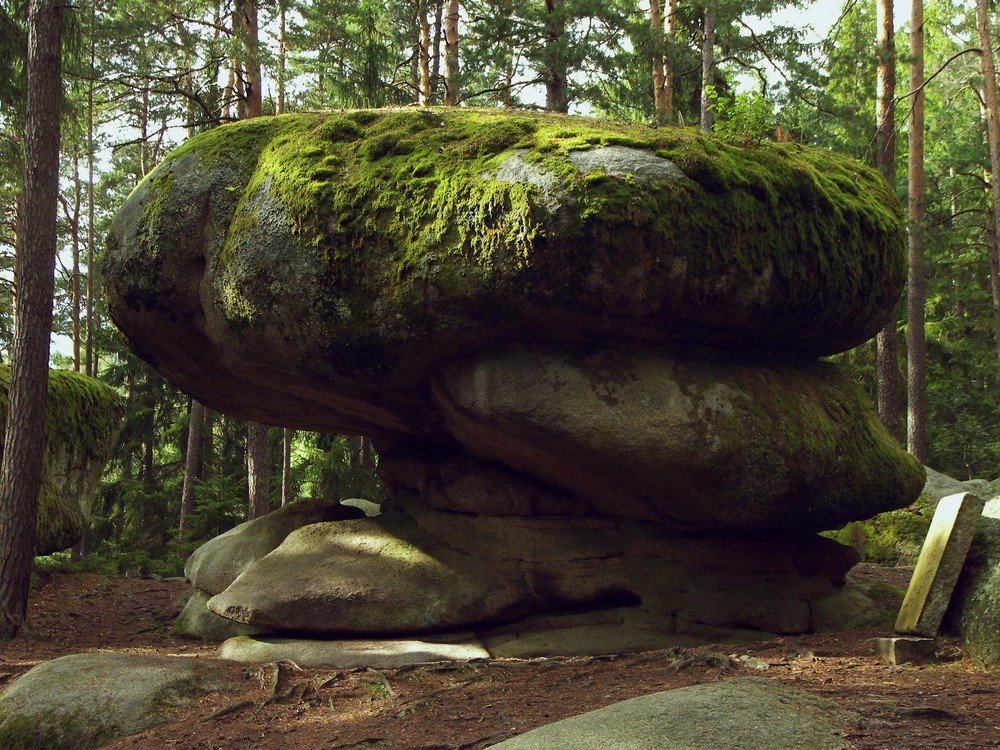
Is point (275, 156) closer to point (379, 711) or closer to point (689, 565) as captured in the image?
point (379, 711)

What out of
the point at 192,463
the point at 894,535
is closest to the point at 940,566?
the point at 894,535

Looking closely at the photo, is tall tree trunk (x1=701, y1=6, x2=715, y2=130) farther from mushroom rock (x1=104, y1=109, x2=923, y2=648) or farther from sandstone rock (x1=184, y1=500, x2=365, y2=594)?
sandstone rock (x1=184, y1=500, x2=365, y2=594)

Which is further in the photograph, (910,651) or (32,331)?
(32,331)

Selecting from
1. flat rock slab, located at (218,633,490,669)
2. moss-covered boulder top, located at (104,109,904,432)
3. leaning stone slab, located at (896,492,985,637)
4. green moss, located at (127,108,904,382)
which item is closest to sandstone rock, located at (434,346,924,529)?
moss-covered boulder top, located at (104,109,904,432)

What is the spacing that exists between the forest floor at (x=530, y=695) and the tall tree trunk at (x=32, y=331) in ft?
3.67

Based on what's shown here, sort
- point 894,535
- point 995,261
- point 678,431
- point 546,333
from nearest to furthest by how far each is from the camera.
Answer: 1. point 678,431
2. point 546,333
3. point 894,535
4. point 995,261

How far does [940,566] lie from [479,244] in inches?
159

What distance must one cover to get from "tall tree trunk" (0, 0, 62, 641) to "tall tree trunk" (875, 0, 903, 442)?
11566 millimetres

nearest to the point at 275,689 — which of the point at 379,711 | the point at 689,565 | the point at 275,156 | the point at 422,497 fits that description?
the point at 379,711

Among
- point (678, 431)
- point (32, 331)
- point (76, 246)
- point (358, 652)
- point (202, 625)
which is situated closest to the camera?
point (678, 431)

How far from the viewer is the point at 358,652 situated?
6797 mm

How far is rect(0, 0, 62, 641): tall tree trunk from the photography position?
8.18 m

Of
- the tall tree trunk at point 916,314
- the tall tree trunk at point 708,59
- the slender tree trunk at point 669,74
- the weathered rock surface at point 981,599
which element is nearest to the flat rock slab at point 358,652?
the weathered rock surface at point 981,599

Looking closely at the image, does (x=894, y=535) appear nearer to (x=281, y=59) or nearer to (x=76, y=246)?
(x=281, y=59)
